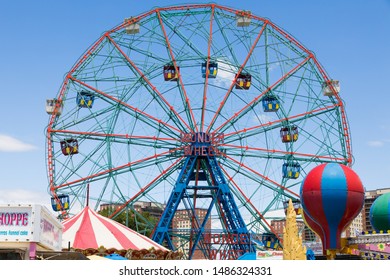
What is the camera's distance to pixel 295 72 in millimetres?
41625

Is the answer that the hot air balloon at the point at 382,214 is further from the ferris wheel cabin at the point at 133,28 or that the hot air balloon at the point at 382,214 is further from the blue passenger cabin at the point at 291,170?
the ferris wheel cabin at the point at 133,28

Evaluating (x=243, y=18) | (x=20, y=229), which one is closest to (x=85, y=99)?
(x=243, y=18)

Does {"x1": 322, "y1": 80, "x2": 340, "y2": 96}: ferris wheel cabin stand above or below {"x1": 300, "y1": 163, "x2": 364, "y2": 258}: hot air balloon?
above

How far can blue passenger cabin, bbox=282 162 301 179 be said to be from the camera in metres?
39.8

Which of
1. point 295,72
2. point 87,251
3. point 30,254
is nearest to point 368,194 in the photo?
point 295,72

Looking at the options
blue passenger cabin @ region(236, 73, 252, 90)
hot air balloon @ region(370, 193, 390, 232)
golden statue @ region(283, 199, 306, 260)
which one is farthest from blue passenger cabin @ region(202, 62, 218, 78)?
golden statue @ region(283, 199, 306, 260)

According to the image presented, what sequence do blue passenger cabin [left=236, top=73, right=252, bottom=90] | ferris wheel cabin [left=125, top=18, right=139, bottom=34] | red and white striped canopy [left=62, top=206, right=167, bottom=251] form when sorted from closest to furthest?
red and white striped canopy [left=62, top=206, right=167, bottom=251], blue passenger cabin [left=236, top=73, right=252, bottom=90], ferris wheel cabin [left=125, top=18, right=139, bottom=34]

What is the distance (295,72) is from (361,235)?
13.7 m

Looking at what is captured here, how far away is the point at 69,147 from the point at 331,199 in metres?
17.1

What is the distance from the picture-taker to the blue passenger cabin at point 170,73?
40031 mm

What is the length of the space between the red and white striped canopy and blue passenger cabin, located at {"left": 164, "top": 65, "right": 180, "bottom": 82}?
49.8 ft

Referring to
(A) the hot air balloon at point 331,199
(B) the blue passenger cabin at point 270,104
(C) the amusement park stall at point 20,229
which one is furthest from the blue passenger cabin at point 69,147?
(C) the amusement park stall at point 20,229

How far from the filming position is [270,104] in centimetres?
4038

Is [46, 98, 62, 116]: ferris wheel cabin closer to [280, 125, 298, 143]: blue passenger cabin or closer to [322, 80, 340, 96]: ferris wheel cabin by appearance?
[280, 125, 298, 143]: blue passenger cabin
